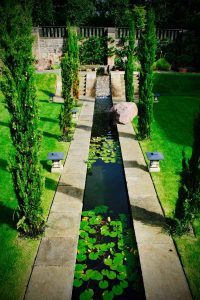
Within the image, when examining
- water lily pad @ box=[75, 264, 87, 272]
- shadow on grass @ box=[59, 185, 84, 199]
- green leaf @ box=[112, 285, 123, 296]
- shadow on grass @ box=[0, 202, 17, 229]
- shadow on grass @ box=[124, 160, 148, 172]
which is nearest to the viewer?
green leaf @ box=[112, 285, 123, 296]

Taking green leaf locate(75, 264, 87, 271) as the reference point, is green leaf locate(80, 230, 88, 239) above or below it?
above

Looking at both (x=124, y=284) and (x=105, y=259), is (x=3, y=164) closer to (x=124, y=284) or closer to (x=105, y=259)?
(x=105, y=259)

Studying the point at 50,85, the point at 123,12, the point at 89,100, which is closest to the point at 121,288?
the point at 89,100

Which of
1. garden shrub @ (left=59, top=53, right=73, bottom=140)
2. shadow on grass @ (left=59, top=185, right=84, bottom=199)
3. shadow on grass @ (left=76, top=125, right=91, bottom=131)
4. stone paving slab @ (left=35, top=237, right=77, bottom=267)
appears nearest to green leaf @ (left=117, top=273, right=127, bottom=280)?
stone paving slab @ (left=35, top=237, right=77, bottom=267)

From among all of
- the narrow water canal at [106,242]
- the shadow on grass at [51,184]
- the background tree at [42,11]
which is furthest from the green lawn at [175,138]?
the background tree at [42,11]

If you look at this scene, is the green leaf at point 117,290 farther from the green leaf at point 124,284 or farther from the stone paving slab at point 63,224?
the stone paving slab at point 63,224

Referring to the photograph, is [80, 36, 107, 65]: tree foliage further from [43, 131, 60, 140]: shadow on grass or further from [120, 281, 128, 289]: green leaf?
[120, 281, 128, 289]: green leaf
